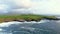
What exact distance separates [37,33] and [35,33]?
0.36 metres

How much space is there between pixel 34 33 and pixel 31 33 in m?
0.55

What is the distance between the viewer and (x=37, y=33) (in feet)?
90.6

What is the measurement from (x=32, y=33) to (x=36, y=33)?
729mm

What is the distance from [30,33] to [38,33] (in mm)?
1463

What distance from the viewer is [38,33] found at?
2761 cm

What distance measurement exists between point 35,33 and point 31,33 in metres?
0.73

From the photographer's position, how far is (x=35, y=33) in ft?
90.6

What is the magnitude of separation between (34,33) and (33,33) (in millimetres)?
183

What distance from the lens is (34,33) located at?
90.7 feet

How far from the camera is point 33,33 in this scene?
27672 millimetres

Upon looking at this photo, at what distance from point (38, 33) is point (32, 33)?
3.58ft

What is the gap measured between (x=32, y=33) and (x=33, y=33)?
0.19 m

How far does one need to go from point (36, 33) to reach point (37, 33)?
0.60 feet
